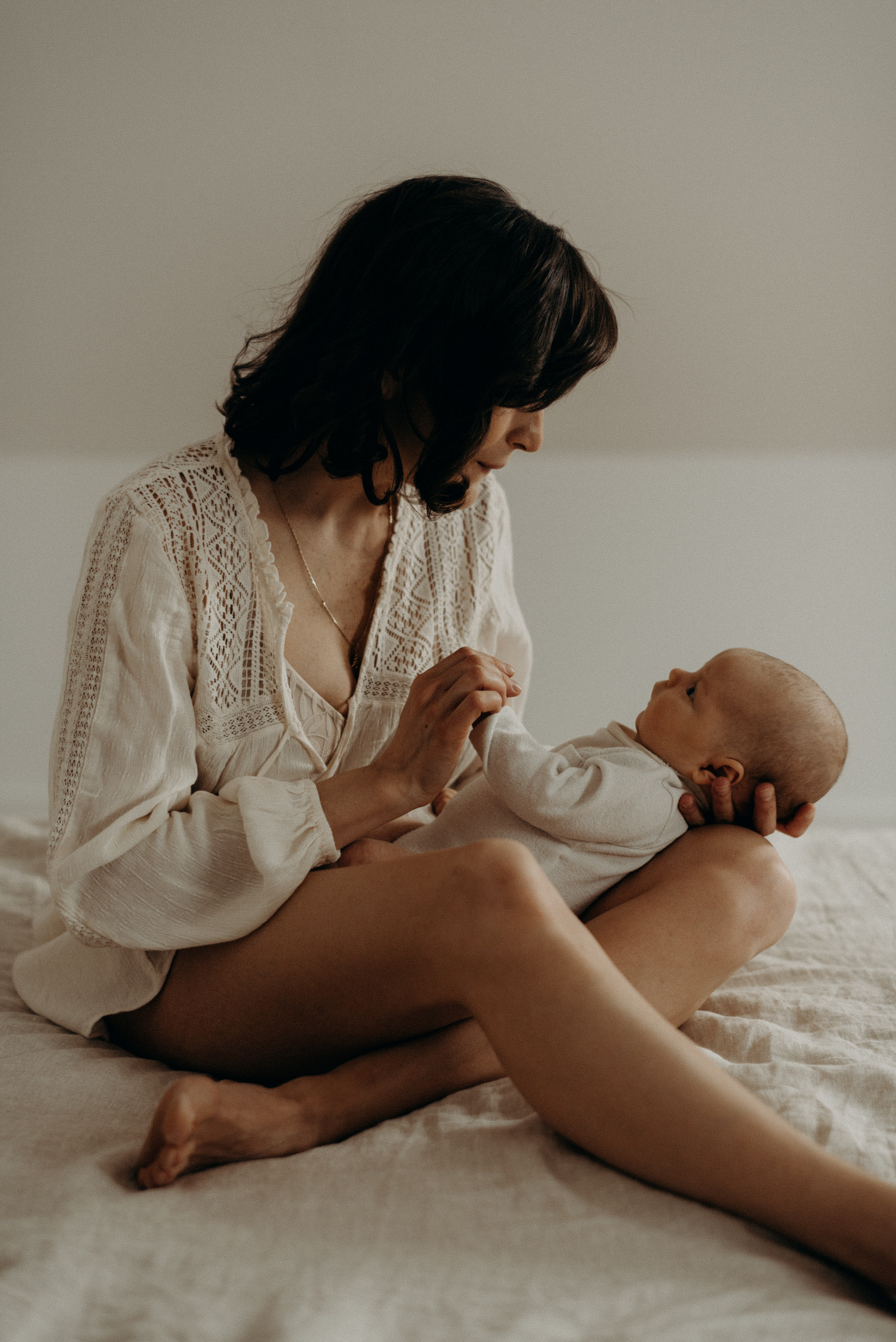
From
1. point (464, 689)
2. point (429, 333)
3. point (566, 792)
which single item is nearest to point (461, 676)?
point (464, 689)

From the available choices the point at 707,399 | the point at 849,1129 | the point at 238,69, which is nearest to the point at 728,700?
the point at 849,1129

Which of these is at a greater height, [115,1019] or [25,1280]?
[25,1280]

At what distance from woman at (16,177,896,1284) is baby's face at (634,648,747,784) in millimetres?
52

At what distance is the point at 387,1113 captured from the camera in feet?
3.32

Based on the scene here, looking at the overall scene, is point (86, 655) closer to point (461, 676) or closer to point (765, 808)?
point (461, 676)

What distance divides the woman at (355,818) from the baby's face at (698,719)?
52 millimetres

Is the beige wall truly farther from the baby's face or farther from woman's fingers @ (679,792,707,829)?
woman's fingers @ (679,792,707,829)

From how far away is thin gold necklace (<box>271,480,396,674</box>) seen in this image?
1.33 m

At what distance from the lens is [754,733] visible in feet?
3.99

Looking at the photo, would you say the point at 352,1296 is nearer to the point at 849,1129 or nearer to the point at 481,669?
the point at 849,1129

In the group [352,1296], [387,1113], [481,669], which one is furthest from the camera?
[481,669]

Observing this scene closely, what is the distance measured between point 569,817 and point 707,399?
153 centimetres

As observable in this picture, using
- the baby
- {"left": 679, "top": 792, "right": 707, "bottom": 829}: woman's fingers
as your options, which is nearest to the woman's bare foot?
the baby

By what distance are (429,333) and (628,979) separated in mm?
749
